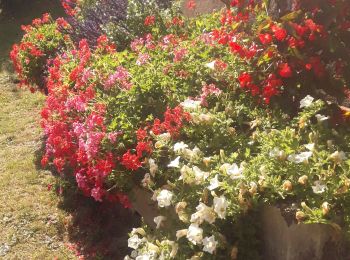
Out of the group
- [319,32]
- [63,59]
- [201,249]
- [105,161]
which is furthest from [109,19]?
[201,249]

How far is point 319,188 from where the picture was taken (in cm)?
232

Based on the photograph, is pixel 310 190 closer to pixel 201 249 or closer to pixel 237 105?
pixel 201 249

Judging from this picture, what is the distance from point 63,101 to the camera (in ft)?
13.9

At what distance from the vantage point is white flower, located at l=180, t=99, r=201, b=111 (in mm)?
3173

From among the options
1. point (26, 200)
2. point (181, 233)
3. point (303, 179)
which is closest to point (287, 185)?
point (303, 179)

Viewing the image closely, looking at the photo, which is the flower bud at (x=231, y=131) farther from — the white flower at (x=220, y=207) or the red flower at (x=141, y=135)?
the white flower at (x=220, y=207)

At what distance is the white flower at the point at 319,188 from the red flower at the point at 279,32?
0.96 m

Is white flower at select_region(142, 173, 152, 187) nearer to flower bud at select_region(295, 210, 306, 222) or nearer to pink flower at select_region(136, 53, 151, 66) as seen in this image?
flower bud at select_region(295, 210, 306, 222)

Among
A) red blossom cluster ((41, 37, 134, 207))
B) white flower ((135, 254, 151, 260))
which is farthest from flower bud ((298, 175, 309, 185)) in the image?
red blossom cluster ((41, 37, 134, 207))

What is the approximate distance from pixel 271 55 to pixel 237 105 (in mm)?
428

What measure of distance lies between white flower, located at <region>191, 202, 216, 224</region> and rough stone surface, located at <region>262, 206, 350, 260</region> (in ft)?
0.94

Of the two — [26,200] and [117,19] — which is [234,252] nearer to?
[26,200]

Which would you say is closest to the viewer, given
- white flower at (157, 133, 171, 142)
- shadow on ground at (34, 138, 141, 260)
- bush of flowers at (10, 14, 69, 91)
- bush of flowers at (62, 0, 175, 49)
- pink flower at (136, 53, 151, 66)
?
white flower at (157, 133, 171, 142)

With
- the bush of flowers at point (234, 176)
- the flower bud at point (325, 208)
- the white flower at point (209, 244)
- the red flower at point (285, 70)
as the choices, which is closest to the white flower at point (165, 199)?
the bush of flowers at point (234, 176)
